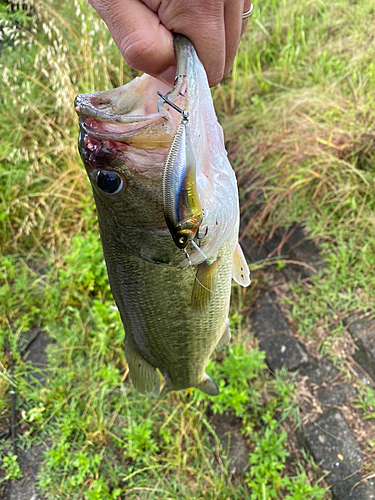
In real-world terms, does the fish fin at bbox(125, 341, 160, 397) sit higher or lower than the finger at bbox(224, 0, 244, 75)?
lower

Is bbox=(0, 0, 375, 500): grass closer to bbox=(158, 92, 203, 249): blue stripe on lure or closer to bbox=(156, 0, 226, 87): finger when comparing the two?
bbox=(158, 92, 203, 249): blue stripe on lure

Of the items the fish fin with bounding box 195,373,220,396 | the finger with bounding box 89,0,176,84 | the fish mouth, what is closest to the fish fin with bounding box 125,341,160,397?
the fish fin with bounding box 195,373,220,396

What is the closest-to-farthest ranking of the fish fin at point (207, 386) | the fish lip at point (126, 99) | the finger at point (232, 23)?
1. the finger at point (232, 23)
2. the fish lip at point (126, 99)
3. the fish fin at point (207, 386)

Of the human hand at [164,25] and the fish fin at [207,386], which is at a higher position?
the human hand at [164,25]

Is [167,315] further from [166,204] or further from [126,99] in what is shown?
[126,99]

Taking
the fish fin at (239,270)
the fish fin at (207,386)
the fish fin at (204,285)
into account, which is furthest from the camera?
the fish fin at (207,386)

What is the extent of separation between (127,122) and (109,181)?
0.18m

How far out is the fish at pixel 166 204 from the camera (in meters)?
0.90

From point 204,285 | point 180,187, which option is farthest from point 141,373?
point 180,187

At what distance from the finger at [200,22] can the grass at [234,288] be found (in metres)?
1.93

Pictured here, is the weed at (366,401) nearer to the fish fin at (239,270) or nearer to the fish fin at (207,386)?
the fish fin at (207,386)

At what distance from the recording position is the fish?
2.97ft

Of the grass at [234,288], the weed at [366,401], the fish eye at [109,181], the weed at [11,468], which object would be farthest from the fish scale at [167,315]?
the weed at [11,468]

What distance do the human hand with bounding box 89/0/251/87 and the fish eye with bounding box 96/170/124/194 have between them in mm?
304
